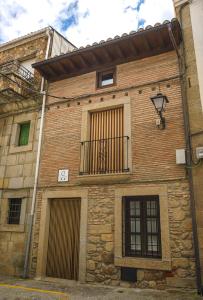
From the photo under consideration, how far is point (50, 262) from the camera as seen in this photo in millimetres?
7230

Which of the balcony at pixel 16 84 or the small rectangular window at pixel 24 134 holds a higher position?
the balcony at pixel 16 84

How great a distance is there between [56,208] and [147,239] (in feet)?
9.38

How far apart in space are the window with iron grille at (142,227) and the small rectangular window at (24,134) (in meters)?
4.28

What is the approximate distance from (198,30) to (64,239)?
6.92m

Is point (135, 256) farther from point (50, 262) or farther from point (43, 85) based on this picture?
point (43, 85)

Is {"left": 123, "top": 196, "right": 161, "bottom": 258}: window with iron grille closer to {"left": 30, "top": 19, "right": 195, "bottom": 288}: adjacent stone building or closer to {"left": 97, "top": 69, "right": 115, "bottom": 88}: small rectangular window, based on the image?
{"left": 30, "top": 19, "right": 195, "bottom": 288}: adjacent stone building

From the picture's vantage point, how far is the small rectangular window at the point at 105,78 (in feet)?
26.8

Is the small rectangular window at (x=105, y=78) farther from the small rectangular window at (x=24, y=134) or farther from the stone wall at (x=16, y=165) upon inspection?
the small rectangular window at (x=24, y=134)

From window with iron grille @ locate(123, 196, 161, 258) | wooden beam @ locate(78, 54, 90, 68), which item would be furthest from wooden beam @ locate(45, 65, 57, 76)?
window with iron grille @ locate(123, 196, 161, 258)

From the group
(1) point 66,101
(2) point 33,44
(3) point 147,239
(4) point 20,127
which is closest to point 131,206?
(3) point 147,239

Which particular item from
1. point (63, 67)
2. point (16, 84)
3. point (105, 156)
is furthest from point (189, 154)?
point (16, 84)

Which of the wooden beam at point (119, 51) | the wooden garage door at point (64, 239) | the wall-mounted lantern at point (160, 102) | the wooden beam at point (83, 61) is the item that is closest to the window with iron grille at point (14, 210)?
the wooden garage door at point (64, 239)

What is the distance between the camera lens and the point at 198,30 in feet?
23.0

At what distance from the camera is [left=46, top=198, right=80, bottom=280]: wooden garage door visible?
6980 mm
